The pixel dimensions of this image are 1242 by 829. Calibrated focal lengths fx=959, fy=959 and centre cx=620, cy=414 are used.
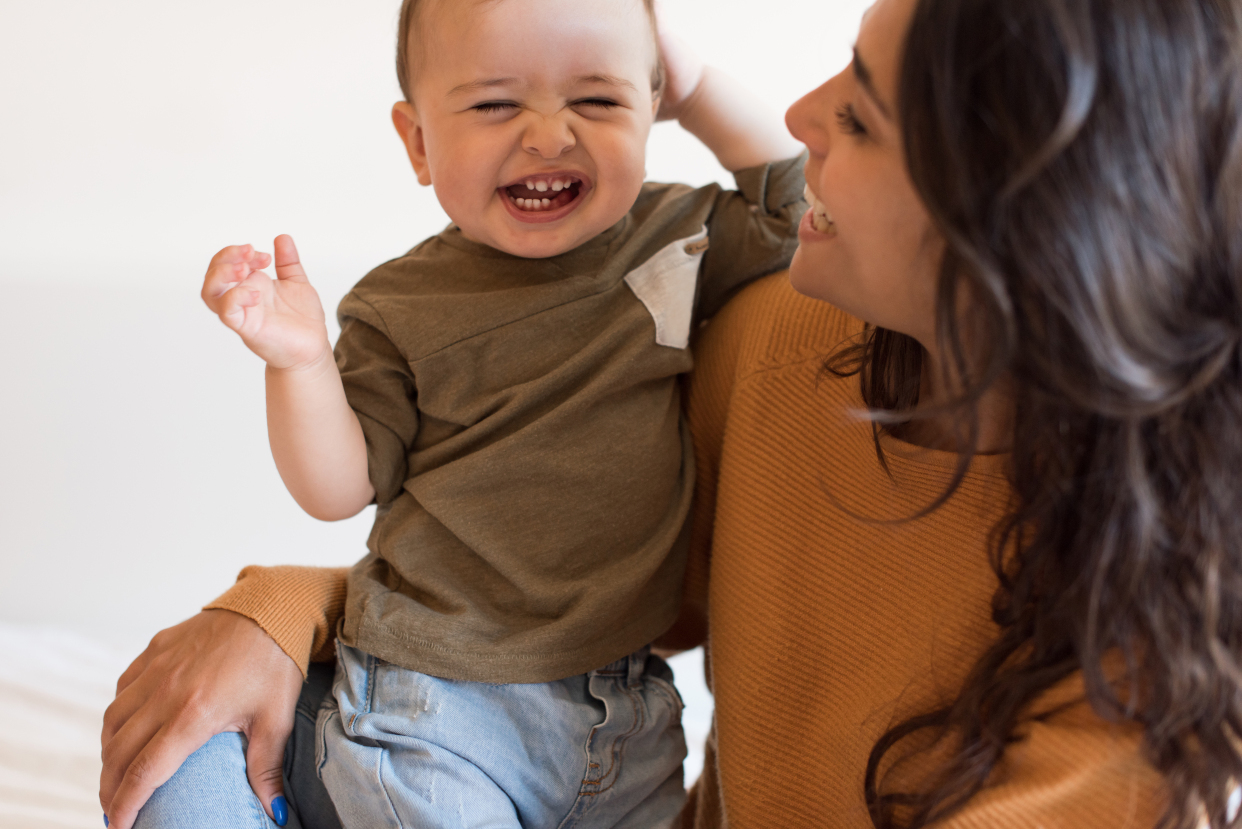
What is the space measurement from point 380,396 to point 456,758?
0.37 meters

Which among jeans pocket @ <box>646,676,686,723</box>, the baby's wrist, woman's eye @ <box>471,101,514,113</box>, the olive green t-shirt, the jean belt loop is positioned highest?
woman's eye @ <box>471,101,514,113</box>

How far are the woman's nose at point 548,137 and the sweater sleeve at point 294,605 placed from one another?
0.53 meters

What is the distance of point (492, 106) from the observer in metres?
0.97

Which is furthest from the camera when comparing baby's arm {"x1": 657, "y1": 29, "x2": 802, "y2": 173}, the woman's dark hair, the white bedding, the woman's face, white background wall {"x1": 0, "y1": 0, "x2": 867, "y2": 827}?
white background wall {"x1": 0, "y1": 0, "x2": 867, "y2": 827}

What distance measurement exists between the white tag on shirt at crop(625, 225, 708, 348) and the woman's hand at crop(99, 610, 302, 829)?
1.75 feet

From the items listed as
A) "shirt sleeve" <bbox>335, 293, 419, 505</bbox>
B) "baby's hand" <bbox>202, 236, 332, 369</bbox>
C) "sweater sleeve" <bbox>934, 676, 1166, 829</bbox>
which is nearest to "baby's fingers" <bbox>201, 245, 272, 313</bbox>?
"baby's hand" <bbox>202, 236, 332, 369</bbox>

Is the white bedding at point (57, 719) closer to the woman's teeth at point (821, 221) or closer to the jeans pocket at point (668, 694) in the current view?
the jeans pocket at point (668, 694)

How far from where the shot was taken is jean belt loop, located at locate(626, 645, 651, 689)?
3.45ft

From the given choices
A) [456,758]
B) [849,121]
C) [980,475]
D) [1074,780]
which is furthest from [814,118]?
[456,758]

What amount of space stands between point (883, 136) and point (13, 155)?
5.65 feet

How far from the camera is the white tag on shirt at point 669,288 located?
3.46 feet

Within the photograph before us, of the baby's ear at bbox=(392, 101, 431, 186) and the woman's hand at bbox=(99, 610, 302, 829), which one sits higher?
the baby's ear at bbox=(392, 101, 431, 186)

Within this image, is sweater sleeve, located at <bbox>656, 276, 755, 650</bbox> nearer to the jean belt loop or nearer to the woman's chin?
the jean belt loop

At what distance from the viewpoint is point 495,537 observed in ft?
3.24
